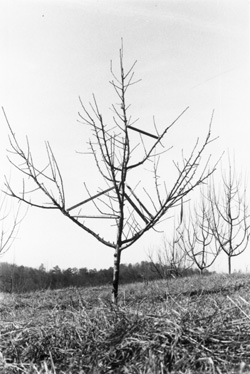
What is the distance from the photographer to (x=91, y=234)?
200 inches

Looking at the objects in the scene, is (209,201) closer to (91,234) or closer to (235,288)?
(235,288)

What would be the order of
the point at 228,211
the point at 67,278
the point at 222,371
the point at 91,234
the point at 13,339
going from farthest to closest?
the point at 67,278 → the point at 228,211 → the point at 91,234 → the point at 13,339 → the point at 222,371

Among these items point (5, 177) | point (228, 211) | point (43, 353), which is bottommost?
point (43, 353)

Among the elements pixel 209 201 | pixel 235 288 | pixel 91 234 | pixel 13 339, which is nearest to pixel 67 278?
pixel 209 201

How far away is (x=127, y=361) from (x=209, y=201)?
1361 cm

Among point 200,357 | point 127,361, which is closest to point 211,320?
point 200,357

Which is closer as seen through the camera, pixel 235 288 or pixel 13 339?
pixel 13 339

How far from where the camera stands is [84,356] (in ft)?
6.47

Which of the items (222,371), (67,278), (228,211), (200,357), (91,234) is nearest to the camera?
(222,371)

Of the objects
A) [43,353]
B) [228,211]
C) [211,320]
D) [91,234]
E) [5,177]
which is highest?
[228,211]

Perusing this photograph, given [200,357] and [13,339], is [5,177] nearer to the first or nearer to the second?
[13,339]

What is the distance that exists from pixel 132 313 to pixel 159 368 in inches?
26.0

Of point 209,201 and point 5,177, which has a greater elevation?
point 209,201

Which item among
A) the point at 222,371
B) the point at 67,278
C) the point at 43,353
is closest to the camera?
the point at 222,371
